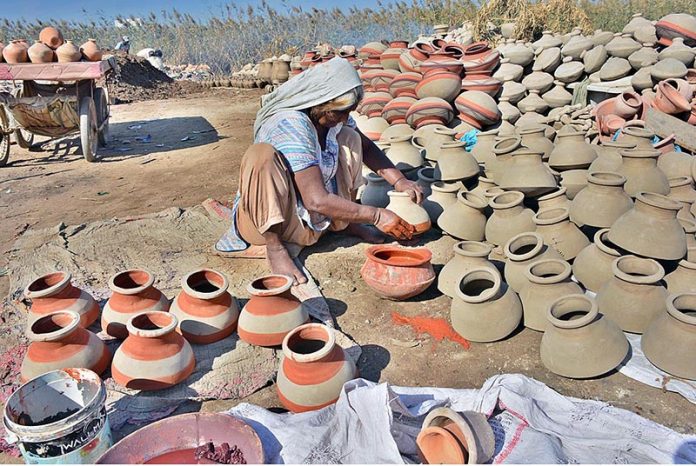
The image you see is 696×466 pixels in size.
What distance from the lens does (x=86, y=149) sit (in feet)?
22.2

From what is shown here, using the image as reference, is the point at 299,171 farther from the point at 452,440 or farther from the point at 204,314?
the point at 452,440

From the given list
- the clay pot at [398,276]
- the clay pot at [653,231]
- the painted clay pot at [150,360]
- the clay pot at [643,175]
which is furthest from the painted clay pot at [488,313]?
the painted clay pot at [150,360]

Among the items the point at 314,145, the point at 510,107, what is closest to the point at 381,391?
the point at 314,145

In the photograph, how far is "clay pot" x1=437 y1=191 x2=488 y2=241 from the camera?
11.7 feet

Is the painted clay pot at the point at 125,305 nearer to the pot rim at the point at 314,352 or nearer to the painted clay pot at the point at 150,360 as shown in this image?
the painted clay pot at the point at 150,360

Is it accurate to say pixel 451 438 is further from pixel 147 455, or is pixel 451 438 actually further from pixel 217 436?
pixel 147 455

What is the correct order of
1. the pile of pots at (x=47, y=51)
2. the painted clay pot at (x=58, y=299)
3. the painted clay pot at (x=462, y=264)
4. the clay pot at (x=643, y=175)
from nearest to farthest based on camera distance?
the painted clay pot at (x=58, y=299), the painted clay pot at (x=462, y=264), the clay pot at (x=643, y=175), the pile of pots at (x=47, y=51)

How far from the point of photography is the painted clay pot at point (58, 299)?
2613 millimetres

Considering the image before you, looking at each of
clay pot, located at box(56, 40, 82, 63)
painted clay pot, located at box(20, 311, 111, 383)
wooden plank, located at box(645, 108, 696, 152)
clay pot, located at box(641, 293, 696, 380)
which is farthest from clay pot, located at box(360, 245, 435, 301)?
clay pot, located at box(56, 40, 82, 63)

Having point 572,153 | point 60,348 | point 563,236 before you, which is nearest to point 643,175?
point 572,153

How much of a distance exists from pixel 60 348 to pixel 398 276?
1.73 m

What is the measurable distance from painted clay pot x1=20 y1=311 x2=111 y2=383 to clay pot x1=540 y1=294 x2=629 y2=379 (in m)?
2.12

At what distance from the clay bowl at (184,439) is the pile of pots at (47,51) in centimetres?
637

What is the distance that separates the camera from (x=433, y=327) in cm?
288
